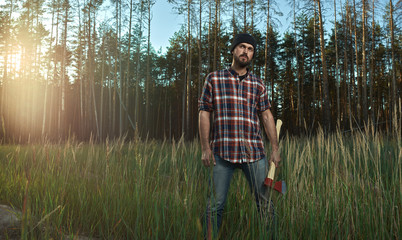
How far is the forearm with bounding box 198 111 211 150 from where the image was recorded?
2321 millimetres

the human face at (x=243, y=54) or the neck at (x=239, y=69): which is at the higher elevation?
the human face at (x=243, y=54)

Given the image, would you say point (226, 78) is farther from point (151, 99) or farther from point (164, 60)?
point (151, 99)

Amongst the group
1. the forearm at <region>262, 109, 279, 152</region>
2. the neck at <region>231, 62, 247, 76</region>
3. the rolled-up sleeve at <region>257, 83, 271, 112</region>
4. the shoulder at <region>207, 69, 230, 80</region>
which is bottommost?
the forearm at <region>262, 109, 279, 152</region>

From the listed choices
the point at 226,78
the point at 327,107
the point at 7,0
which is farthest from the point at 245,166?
the point at 7,0

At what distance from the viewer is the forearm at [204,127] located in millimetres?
2321

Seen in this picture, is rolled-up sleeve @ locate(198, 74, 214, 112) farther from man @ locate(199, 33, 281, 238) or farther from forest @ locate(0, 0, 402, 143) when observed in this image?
forest @ locate(0, 0, 402, 143)

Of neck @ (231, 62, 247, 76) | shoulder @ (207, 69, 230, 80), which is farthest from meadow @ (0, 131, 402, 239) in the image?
neck @ (231, 62, 247, 76)

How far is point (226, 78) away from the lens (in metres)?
2.45

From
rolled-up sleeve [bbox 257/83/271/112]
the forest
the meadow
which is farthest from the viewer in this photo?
the forest

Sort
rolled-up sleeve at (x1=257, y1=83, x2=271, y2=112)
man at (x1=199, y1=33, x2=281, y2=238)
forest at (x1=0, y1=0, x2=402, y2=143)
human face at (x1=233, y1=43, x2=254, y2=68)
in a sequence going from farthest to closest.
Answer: forest at (x1=0, y1=0, x2=402, y2=143) → rolled-up sleeve at (x1=257, y1=83, x2=271, y2=112) → human face at (x1=233, y1=43, x2=254, y2=68) → man at (x1=199, y1=33, x2=281, y2=238)

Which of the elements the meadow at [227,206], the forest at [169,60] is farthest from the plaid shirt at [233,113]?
the forest at [169,60]

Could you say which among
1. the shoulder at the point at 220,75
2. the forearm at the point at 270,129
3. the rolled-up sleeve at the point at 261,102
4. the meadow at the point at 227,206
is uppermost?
the shoulder at the point at 220,75

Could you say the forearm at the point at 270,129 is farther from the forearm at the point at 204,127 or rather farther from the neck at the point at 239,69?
the forearm at the point at 204,127

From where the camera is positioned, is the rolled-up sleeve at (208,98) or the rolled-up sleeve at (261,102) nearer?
the rolled-up sleeve at (208,98)
